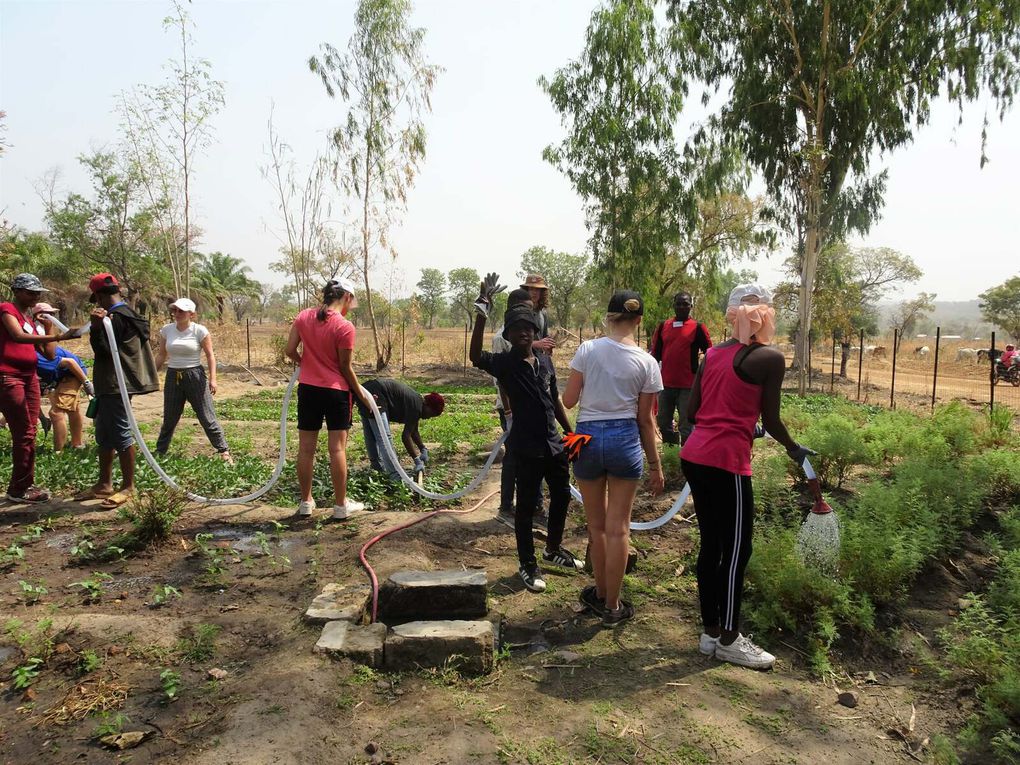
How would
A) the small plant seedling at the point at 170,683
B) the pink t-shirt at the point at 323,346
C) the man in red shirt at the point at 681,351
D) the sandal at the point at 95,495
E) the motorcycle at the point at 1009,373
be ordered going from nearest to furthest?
the small plant seedling at the point at 170,683 < the pink t-shirt at the point at 323,346 < the sandal at the point at 95,495 < the man in red shirt at the point at 681,351 < the motorcycle at the point at 1009,373

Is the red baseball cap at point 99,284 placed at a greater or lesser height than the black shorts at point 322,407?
greater

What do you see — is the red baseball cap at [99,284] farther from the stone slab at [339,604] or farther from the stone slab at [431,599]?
the stone slab at [431,599]

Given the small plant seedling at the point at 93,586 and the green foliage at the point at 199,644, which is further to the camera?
the small plant seedling at the point at 93,586

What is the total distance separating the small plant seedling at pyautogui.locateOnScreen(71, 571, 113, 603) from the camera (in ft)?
13.1

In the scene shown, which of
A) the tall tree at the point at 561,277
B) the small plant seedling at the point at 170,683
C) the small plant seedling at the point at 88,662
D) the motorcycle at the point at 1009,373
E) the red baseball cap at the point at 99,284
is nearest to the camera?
the small plant seedling at the point at 170,683

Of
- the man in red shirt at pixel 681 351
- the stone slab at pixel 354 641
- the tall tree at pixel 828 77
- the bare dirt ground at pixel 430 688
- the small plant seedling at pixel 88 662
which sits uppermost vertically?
the tall tree at pixel 828 77

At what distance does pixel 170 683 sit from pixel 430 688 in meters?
1.19

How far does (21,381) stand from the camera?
564 centimetres

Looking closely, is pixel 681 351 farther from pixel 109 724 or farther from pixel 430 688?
pixel 109 724

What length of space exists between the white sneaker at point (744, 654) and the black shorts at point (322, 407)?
318cm

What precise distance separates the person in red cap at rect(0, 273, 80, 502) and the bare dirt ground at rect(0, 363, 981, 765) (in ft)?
4.76

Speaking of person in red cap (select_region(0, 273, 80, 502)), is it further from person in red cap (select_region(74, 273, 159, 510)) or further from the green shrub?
the green shrub

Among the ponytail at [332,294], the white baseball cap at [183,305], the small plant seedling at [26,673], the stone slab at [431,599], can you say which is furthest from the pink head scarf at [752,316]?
the white baseball cap at [183,305]

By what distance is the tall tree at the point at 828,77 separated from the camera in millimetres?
15609
